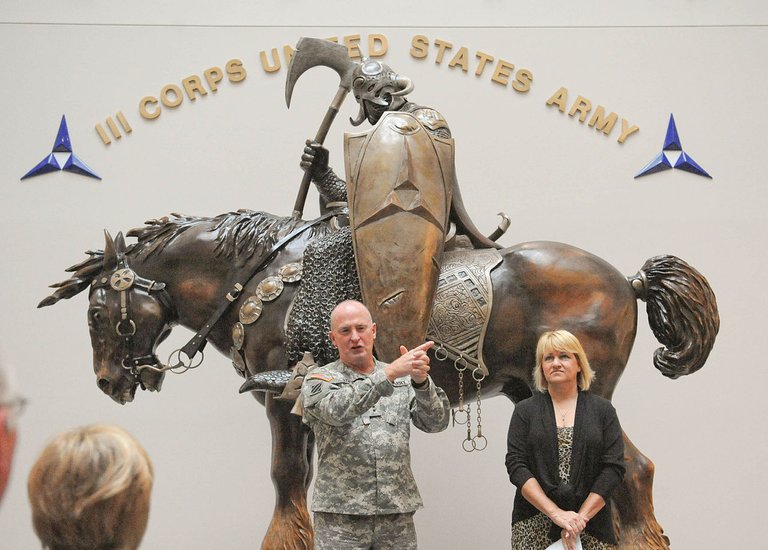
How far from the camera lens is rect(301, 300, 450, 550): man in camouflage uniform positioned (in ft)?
9.77

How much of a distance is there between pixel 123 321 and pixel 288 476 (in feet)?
3.22

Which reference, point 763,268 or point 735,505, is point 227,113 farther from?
point 735,505

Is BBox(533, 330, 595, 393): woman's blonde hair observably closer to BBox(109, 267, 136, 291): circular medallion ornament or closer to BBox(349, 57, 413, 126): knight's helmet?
BBox(349, 57, 413, 126): knight's helmet

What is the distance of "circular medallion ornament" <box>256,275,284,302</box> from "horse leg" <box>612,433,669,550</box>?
153cm

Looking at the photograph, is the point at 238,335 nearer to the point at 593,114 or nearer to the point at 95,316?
the point at 95,316

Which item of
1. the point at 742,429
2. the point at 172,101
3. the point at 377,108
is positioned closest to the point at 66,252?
the point at 172,101

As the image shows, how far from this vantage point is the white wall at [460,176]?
5766mm

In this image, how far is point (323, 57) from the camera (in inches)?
178

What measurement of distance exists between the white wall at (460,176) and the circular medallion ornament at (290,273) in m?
1.76

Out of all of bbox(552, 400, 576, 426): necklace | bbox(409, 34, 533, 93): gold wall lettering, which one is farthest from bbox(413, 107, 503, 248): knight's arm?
bbox(409, 34, 533, 93): gold wall lettering

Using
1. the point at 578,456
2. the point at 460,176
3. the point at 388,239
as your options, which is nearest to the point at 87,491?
the point at 578,456

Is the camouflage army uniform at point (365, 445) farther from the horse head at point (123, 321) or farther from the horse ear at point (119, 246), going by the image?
the horse ear at point (119, 246)

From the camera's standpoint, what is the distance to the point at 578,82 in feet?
19.6

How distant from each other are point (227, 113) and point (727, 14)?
10.1 feet
